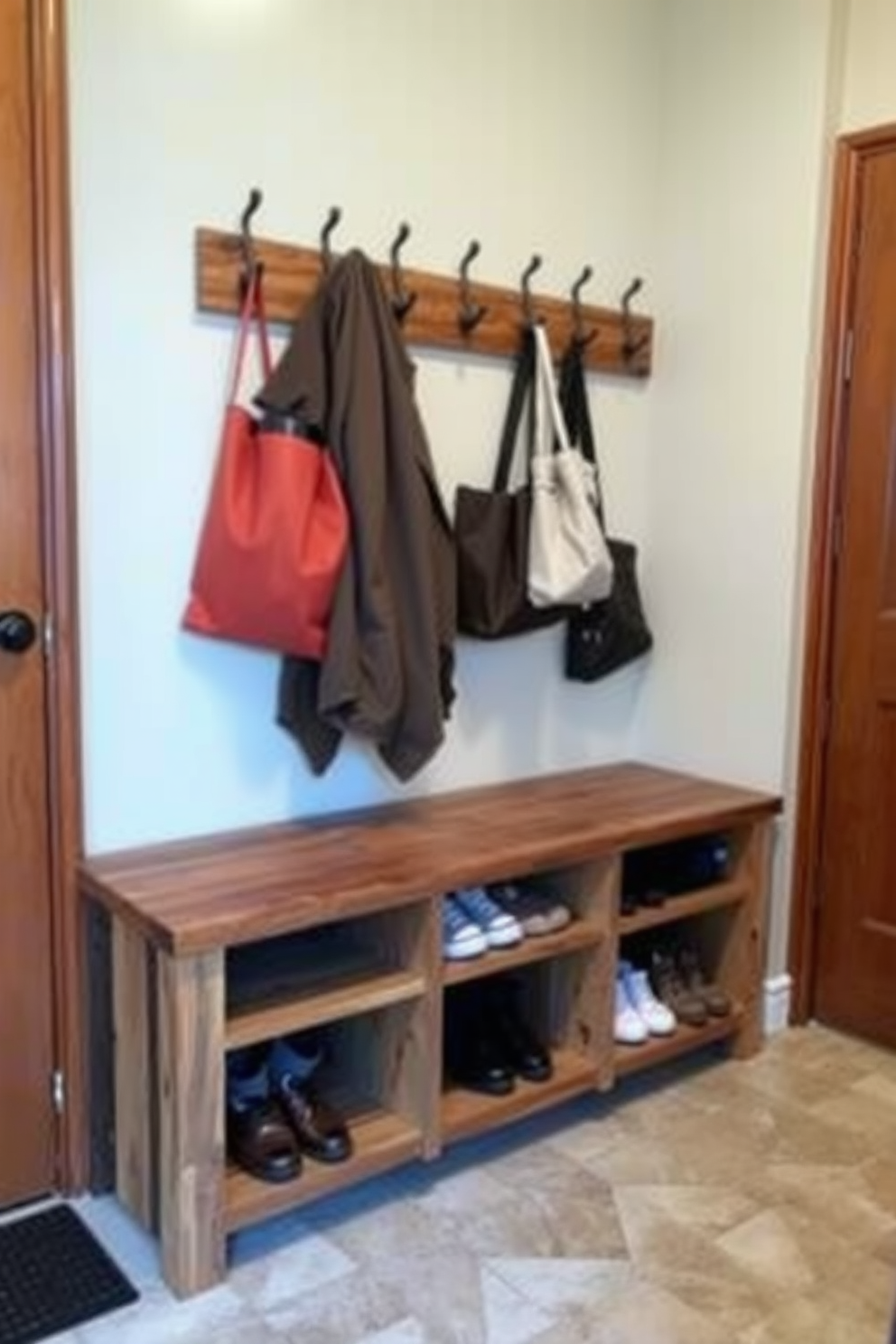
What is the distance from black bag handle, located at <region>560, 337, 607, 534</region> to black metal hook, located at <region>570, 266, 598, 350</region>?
1 cm

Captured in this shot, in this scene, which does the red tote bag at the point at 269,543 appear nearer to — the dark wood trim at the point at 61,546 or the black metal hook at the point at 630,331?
the dark wood trim at the point at 61,546

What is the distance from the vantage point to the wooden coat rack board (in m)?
2.12

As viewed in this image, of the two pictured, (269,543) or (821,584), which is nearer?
(269,543)

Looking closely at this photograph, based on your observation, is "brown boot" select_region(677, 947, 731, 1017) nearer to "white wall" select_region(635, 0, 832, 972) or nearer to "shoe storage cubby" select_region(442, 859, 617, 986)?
"white wall" select_region(635, 0, 832, 972)

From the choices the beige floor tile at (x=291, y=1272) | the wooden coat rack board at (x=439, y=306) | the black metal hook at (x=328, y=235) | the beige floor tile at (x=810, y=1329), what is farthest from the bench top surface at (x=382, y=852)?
the black metal hook at (x=328, y=235)

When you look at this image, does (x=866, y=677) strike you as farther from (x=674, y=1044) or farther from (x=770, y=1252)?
(x=770, y=1252)

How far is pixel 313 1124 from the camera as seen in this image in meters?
2.01

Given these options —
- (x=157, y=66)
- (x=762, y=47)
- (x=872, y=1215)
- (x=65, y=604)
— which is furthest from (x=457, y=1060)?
(x=762, y=47)

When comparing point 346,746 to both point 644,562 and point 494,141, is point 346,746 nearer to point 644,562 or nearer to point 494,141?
point 644,562

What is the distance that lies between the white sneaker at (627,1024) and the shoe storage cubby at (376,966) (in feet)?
0.10

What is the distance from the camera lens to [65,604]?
1.99m

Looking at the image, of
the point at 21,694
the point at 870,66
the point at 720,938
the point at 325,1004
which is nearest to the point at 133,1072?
the point at 325,1004

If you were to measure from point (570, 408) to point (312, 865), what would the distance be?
1.25 metres

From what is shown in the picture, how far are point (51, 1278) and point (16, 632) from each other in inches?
40.6
